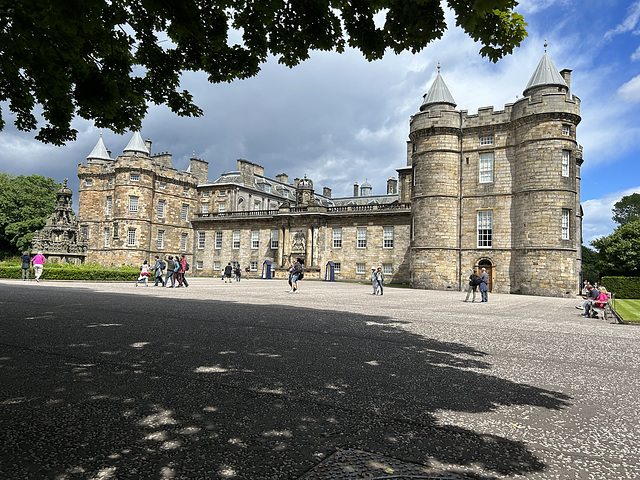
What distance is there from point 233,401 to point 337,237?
4088cm

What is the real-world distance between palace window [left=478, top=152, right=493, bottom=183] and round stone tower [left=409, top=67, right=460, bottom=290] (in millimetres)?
1756

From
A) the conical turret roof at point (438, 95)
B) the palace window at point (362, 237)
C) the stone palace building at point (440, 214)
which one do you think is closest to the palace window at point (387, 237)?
the stone palace building at point (440, 214)

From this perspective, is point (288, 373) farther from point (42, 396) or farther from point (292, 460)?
point (42, 396)

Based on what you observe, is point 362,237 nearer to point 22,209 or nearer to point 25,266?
point 25,266

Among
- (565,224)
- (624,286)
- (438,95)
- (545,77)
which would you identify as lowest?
(624,286)

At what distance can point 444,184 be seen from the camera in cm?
3325

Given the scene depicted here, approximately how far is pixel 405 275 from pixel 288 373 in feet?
119

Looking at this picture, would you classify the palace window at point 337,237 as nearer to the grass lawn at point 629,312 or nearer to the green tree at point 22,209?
the grass lawn at point 629,312

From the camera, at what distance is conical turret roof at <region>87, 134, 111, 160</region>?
5386 centimetres

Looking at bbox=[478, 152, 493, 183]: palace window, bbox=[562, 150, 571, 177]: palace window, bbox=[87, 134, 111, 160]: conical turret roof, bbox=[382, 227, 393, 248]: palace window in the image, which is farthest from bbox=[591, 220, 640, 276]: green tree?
bbox=[87, 134, 111, 160]: conical turret roof

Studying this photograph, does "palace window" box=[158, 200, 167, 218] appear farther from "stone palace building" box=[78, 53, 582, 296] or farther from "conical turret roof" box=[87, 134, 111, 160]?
"conical turret roof" box=[87, 134, 111, 160]

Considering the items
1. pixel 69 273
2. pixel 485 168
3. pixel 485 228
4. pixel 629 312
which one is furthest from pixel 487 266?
pixel 69 273

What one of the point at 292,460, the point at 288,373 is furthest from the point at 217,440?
the point at 288,373

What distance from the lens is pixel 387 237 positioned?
4228 cm
